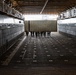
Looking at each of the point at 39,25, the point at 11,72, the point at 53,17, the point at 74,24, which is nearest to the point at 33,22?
the point at 39,25

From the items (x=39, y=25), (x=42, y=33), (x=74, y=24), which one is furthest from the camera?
(x=42, y=33)

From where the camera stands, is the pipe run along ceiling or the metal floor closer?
the metal floor

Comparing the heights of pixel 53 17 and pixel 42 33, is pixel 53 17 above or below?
above

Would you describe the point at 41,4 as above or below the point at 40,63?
above

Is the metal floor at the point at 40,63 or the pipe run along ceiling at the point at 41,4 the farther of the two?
the pipe run along ceiling at the point at 41,4

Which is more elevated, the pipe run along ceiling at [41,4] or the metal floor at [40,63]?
the pipe run along ceiling at [41,4]

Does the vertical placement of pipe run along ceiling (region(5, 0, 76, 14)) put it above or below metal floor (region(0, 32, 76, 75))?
above

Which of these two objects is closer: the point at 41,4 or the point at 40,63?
the point at 40,63

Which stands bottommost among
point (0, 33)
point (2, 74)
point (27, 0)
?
point (2, 74)

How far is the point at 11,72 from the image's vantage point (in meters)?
8.62

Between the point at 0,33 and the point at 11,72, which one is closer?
the point at 11,72

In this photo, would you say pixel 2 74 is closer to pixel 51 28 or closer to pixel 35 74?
pixel 35 74

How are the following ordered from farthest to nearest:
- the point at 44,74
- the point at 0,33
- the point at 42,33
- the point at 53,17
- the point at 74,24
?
the point at 53,17 < the point at 42,33 < the point at 74,24 < the point at 0,33 < the point at 44,74

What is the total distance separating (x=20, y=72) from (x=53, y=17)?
40.5 metres
